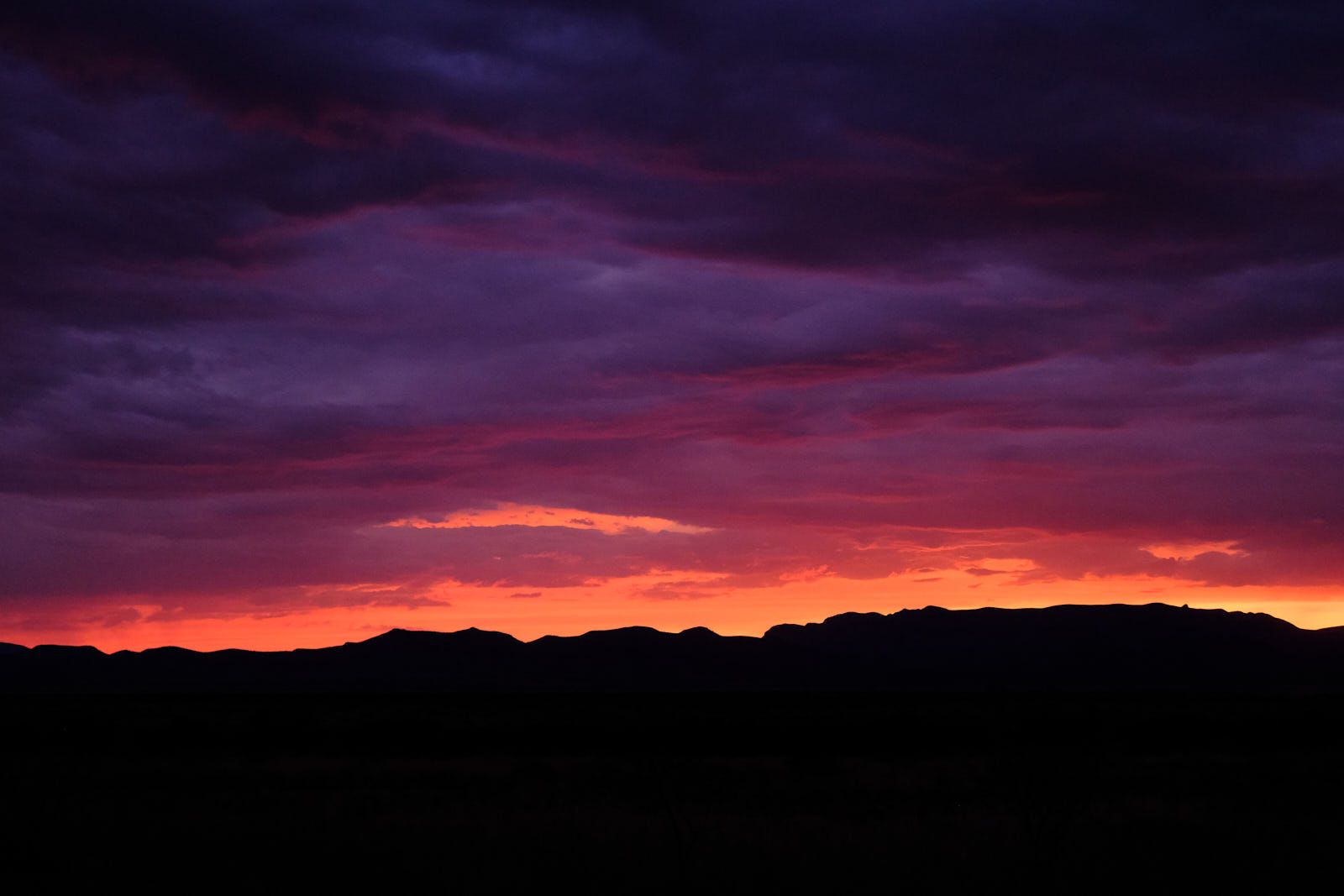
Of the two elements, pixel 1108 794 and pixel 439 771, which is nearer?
pixel 1108 794

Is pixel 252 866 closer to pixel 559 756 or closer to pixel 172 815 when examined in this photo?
pixel 172 815

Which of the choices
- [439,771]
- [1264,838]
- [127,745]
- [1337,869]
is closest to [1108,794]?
[1264,838]

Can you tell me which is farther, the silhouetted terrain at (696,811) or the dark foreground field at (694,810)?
the dark foreground field at (694,810)

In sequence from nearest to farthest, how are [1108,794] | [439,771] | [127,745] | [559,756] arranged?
[1108,794] → [439,771] → [559,756] → [127,745]

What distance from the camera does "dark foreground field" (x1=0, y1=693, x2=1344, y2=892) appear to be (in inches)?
813

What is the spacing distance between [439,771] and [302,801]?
375 inches

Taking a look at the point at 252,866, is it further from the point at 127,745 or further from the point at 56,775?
the point at 127,745

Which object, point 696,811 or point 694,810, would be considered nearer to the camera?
point 696,811

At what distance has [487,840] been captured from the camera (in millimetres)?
24656

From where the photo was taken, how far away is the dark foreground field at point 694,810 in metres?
20.6

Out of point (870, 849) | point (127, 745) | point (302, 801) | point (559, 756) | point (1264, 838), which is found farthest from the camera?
point (127, 745)

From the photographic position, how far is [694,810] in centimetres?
2973

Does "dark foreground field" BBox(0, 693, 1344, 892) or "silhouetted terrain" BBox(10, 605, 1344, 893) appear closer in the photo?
"silhouetted terrain" BBox(10, 605, 1344, 893)

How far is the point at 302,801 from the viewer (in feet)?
103
